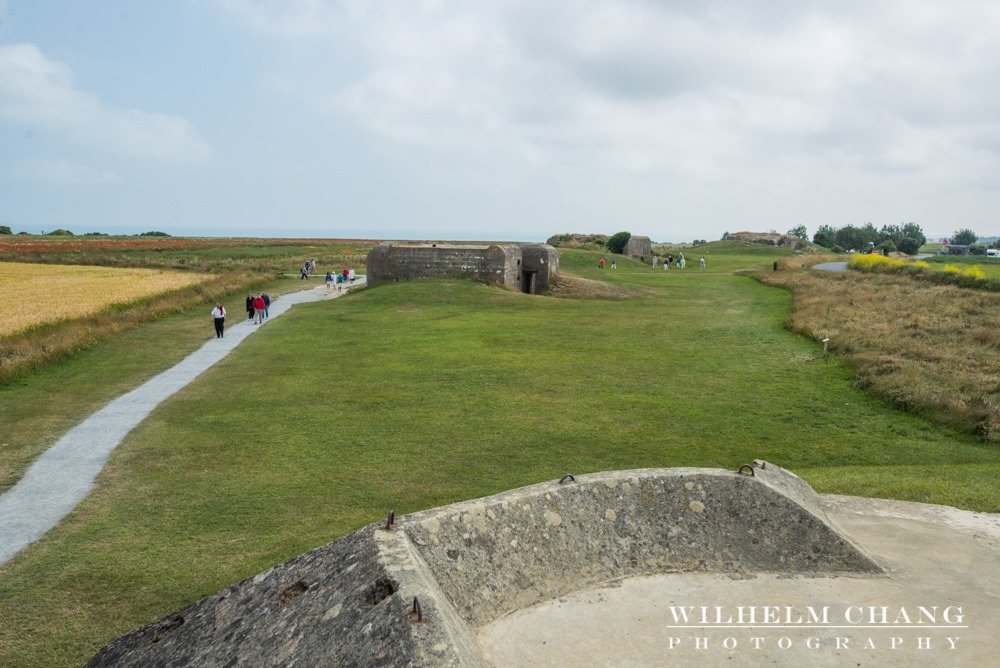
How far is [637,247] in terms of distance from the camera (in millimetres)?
72438

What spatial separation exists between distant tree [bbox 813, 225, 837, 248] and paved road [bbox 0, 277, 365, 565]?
377 feet

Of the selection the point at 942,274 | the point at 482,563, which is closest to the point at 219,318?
the point at 482,563

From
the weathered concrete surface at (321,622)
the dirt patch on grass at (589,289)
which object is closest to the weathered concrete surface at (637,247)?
the dirt patch on grass at (589,289)

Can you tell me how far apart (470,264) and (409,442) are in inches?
1042

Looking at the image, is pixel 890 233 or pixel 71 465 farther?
pixel 890 233

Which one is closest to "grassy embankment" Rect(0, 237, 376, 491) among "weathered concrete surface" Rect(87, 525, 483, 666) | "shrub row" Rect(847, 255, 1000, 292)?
"weathered concrete surface" Rect(87, 525, 483, 666)

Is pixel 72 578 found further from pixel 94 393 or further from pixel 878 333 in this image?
pixel 878 333

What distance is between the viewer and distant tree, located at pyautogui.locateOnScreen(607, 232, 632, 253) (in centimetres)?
7171

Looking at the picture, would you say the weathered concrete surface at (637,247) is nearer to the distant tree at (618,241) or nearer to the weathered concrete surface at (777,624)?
the distant tree at (618,241)

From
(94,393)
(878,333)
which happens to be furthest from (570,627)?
(878,333)

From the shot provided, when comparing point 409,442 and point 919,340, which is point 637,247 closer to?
point 919,340

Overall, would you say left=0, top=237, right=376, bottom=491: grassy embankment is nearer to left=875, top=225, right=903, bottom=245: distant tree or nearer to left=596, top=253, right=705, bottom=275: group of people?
left=596, top=253, right=705, bottom=275: group of people

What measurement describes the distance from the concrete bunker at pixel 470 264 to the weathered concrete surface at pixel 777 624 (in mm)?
32678

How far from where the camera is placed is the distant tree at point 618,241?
71.7 m
